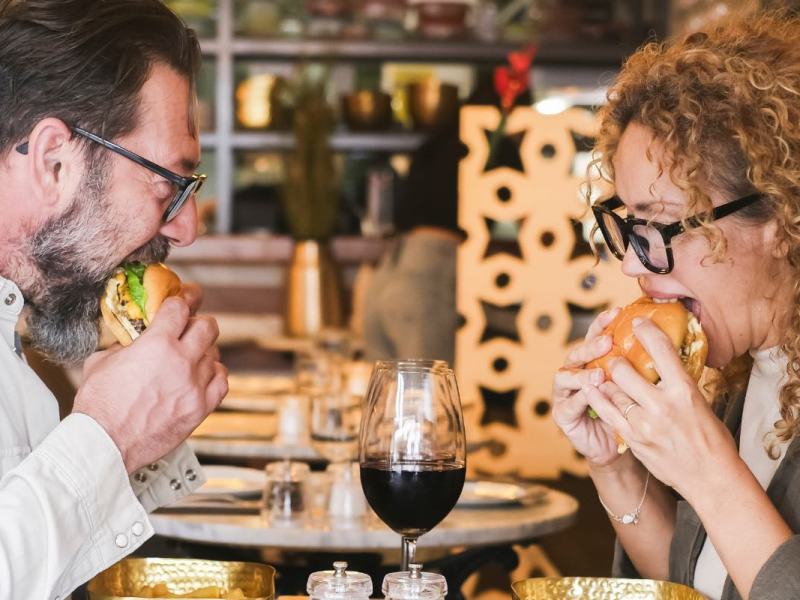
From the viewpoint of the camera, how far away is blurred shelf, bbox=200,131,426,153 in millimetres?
6562

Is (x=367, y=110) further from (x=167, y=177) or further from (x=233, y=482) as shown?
(x=167, y=177)

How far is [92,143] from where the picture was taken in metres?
1.70

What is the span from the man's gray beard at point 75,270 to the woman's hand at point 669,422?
751 millimetres

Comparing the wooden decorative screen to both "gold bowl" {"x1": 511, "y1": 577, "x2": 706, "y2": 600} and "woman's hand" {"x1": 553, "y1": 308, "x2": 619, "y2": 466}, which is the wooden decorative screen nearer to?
"woman's hand" {"x1": 553, "y1": 308, "x2": 619, "y2": 466}

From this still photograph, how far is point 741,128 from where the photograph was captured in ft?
5.61

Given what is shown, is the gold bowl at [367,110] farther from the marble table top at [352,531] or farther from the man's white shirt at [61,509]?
the man's white shirt at [61,509]

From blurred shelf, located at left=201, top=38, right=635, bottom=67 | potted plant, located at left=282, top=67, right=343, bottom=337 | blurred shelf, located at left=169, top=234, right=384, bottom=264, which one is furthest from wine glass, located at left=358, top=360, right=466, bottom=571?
blurred shelf, located at left=201, top=38, right=635, bottom=67

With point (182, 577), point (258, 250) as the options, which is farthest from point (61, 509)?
point (258, 250)

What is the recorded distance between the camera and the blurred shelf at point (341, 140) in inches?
258

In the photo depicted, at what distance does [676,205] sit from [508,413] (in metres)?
2.67

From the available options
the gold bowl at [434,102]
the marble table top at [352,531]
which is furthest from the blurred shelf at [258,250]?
the marble table top at [352,531]

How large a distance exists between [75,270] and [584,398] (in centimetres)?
77

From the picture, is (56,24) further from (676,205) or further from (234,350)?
(234,350)

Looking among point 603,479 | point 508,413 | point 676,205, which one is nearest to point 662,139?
point 676,205
